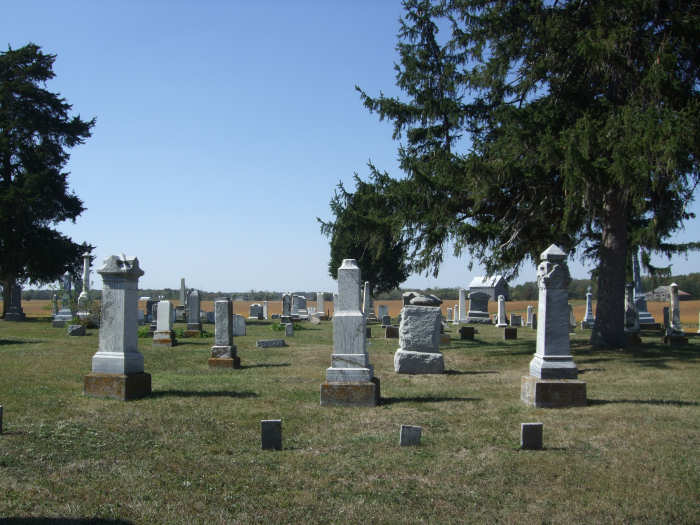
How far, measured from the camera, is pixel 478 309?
34156mm

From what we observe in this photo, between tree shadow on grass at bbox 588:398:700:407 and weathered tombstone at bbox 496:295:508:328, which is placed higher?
weathered tombstone at bbox 496:295:508:328

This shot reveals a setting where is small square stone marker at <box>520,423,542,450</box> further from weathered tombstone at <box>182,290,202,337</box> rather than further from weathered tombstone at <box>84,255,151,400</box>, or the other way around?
weathered tombstone at <box>182,290,202,337</box>

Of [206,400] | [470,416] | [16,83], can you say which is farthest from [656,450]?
[16,83]

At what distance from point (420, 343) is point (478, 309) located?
21753mm

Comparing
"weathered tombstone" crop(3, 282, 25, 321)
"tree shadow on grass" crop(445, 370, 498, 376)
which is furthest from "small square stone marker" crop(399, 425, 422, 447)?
"weathered tombstone" crop(3, 282, 25, 321)

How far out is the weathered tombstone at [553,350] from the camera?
8.68 meters

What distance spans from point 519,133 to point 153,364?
10.7 m

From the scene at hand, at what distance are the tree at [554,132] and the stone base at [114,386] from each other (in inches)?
394

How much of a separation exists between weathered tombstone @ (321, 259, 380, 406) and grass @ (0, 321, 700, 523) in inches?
11.3

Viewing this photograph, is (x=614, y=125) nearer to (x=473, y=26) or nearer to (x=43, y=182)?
(x=473, y=26)

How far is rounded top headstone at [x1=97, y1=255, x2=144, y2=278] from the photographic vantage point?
9.16 metres

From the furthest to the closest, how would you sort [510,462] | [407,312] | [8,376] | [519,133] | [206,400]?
[519,133]
[407,312]
[8,376]
[206,400]
[510,462]

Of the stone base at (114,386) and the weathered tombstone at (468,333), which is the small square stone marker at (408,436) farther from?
the weathered tombstone at (468,333)

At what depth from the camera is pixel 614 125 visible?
13.7 m
